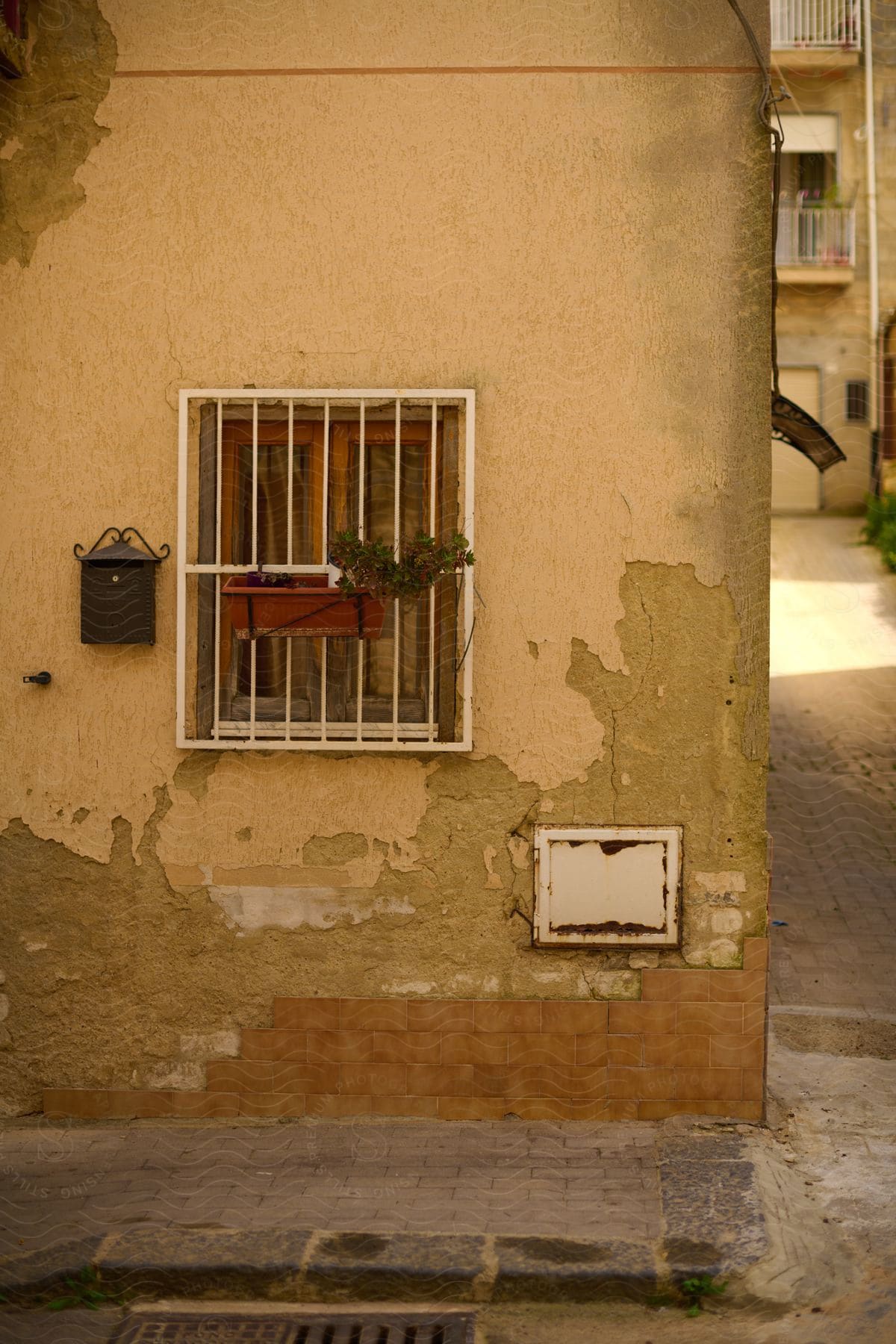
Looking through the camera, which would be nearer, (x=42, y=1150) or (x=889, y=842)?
(x=42, y=1150)

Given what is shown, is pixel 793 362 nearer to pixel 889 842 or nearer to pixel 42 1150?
pixel 889 842

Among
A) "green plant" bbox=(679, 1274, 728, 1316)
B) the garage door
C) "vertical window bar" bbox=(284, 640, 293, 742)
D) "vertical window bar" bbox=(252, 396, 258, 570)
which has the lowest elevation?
"green plant" bbox=(679, 1274, 728, 1316)

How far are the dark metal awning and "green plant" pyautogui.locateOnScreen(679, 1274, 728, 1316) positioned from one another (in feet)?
11.6

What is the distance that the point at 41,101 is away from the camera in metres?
4.71

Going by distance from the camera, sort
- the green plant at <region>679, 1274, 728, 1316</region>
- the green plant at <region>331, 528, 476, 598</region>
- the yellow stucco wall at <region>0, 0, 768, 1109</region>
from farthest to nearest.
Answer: the yellow stucco wall at <region>0, 0, 768, 1109</region>, the green plant at <region>331, 528, 476, 598</region>, the green plant at <region>679, 1274, 728, 1316</region>

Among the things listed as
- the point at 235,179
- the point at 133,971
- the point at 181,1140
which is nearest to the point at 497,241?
the point at 235,179

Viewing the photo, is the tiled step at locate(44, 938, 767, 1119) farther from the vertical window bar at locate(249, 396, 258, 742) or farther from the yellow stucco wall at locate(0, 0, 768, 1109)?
the vertical window bar at locate(249, 396, 258, 742)

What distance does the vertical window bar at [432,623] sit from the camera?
455 cm

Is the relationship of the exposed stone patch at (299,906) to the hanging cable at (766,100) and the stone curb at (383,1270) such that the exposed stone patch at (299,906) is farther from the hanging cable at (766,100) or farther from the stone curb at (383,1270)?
the hanging cable at (766,100)

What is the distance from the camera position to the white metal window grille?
4.61 meters

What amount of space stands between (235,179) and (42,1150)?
373 centimetres

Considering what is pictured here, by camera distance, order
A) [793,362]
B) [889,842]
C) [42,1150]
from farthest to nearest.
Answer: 1. [793,362]
2. [889,842]
3. [42,1150]

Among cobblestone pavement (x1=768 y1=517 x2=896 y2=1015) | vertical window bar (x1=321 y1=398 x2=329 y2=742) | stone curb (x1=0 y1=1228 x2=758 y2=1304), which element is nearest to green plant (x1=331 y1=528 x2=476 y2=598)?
vertical window bar (x1=321 y1=398 x2=329 y2=742)

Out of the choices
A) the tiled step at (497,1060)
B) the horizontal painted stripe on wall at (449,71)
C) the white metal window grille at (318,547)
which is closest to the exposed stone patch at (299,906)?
the tiled step at (497,1060)
